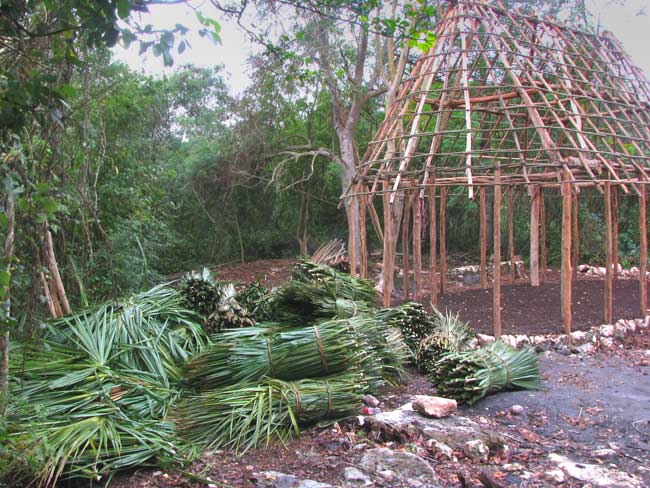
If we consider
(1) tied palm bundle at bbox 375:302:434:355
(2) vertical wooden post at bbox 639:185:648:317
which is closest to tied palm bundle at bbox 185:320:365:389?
(1) tied palm bundle at bbox 375:302:434:355

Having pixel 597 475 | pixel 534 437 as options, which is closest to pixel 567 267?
pixel 534 437

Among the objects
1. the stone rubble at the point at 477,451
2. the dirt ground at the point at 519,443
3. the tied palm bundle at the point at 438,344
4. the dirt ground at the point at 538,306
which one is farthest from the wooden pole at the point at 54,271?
the dirt ground at the point at 538,306

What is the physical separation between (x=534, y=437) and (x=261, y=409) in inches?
72.1

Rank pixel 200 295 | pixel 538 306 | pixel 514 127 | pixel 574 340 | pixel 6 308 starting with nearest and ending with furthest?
1. pixel 6 308
2. pixel 200 295
3. pixel 574 340
4. pixel 538 306
5. pixel 514 127

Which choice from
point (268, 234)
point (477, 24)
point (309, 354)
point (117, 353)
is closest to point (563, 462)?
point (309, 354)

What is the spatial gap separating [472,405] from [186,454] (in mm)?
2232

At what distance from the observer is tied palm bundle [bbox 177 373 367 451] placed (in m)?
3.53

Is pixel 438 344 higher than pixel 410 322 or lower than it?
lower

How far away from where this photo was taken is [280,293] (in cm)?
506

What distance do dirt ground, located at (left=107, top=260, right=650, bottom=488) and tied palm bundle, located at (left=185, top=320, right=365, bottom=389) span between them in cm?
46

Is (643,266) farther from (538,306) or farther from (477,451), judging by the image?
(477,451)

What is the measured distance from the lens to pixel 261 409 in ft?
11.9

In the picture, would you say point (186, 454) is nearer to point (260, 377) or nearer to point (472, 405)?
point (260, 377)

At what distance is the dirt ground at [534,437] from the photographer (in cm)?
321
